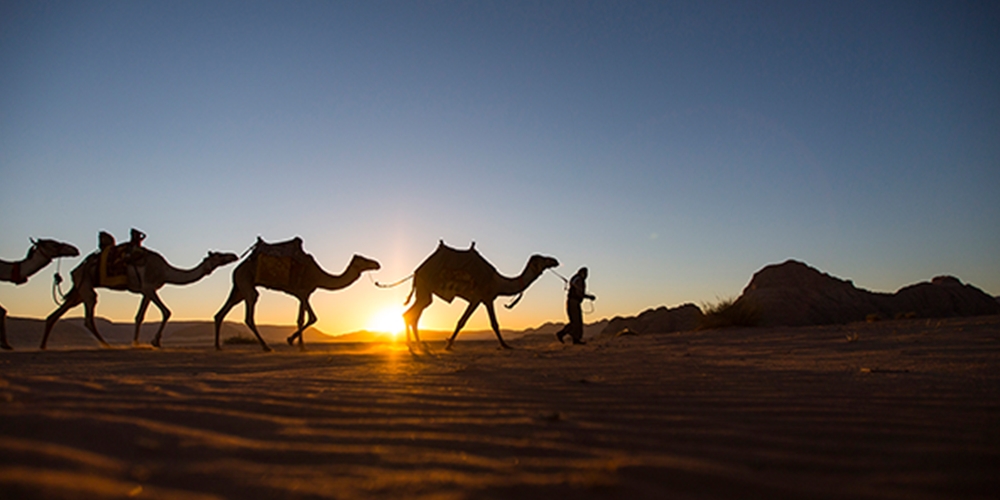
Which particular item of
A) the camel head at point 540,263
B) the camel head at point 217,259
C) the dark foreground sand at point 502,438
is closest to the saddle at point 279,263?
the camel head at point 217,259

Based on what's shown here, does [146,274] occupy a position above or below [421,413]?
above

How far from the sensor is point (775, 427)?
2682mm

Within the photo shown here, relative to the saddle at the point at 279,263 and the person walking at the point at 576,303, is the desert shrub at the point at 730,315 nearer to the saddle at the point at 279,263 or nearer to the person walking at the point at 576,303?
the person walking at the point at 576,303

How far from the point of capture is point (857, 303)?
20.6 meters

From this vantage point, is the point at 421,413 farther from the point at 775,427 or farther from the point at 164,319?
the point at 164,319

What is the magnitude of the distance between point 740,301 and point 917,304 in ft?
31.0

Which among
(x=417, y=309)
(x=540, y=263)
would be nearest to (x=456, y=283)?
(x=417, y=309)

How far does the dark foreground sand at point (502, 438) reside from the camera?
193cm

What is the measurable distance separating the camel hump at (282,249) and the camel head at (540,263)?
484 cm

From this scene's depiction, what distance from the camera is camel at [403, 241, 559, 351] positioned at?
11.5 metres

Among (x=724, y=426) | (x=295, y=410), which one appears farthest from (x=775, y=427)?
(x=295, y=410)

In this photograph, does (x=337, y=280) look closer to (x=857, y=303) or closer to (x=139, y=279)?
(x=139, y=279)

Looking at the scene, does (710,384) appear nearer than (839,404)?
No

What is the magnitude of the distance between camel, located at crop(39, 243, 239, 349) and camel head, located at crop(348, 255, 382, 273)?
3.00 meters
